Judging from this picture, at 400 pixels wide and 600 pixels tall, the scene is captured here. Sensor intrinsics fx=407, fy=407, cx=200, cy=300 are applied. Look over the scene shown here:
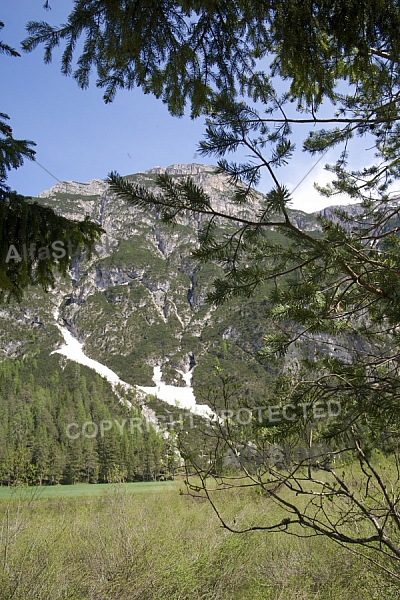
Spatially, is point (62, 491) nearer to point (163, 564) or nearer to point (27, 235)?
point (163, 564)

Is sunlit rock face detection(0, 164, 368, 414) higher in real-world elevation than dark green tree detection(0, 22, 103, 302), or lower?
higher

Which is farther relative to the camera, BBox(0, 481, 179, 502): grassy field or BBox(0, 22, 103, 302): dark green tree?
BBox(0, 481, 179, 502): grassy field

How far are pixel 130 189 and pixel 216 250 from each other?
1.58 ft


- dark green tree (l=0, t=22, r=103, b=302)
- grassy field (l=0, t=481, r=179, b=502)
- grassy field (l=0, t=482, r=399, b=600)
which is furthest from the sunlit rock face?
dark green tree (l=0, t=22, r=103, b=302)

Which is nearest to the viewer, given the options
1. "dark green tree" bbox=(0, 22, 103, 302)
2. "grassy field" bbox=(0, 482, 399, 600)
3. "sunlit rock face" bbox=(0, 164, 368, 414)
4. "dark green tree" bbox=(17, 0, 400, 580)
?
"dark green tree" bbox=(17, 0, 400, 580)

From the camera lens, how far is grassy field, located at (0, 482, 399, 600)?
531 centimetres

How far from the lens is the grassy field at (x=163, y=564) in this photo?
17.4 ft

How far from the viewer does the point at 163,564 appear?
20.0 ft

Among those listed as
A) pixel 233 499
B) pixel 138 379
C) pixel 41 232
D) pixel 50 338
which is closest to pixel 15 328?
pixel 50 338

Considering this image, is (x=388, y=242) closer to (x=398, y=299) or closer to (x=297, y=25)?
(x=398, y=299)

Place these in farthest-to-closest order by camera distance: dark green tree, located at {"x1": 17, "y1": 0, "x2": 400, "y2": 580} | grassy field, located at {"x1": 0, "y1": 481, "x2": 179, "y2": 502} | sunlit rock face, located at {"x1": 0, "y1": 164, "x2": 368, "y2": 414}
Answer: sunlit rock face, located at {"x1": 0, "y1": 164, "x2": 368, "y2": 414}
grassy field, located at {"x1": 0, "y1": 481, "x2": 179, "y2": 502}
dark green tree, located at {"x1": 17, "y1": 0, "x2": 400, "y2": 580}

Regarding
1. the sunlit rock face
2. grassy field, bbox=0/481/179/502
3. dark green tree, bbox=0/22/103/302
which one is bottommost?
grassy field, bbox=0/481/179/502

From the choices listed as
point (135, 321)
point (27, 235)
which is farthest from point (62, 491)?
point (135, 321)

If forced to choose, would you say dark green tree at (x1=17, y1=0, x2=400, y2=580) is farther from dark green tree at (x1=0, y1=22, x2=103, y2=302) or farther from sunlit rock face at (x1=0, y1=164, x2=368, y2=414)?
sunlit rock face at (x1=0, y1=164, x2=368, y2=414)
